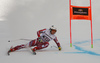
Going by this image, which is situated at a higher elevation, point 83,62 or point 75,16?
point 75,16

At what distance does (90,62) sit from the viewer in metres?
1.35

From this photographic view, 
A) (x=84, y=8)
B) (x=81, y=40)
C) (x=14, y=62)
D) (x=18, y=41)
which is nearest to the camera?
(x=14, y=62)

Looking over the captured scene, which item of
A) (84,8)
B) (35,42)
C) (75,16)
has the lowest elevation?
(35,42)

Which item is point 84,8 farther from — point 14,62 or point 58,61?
point 14,62

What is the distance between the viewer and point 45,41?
1.89 metres

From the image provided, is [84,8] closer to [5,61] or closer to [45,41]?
[45,41]

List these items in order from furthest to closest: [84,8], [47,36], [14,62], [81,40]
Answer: [81,40] → [84,8] → [47,36] → [14,62]

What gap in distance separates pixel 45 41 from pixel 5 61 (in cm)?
74

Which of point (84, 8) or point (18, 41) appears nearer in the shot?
point (84, 8)

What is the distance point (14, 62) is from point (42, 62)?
0.34 metres

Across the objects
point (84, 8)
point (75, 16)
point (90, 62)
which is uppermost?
point (84, 8)

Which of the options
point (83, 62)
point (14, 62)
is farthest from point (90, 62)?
point (14, 62)

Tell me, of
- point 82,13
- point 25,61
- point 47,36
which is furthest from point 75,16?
point 25,61

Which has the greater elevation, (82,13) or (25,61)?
(82,13)
